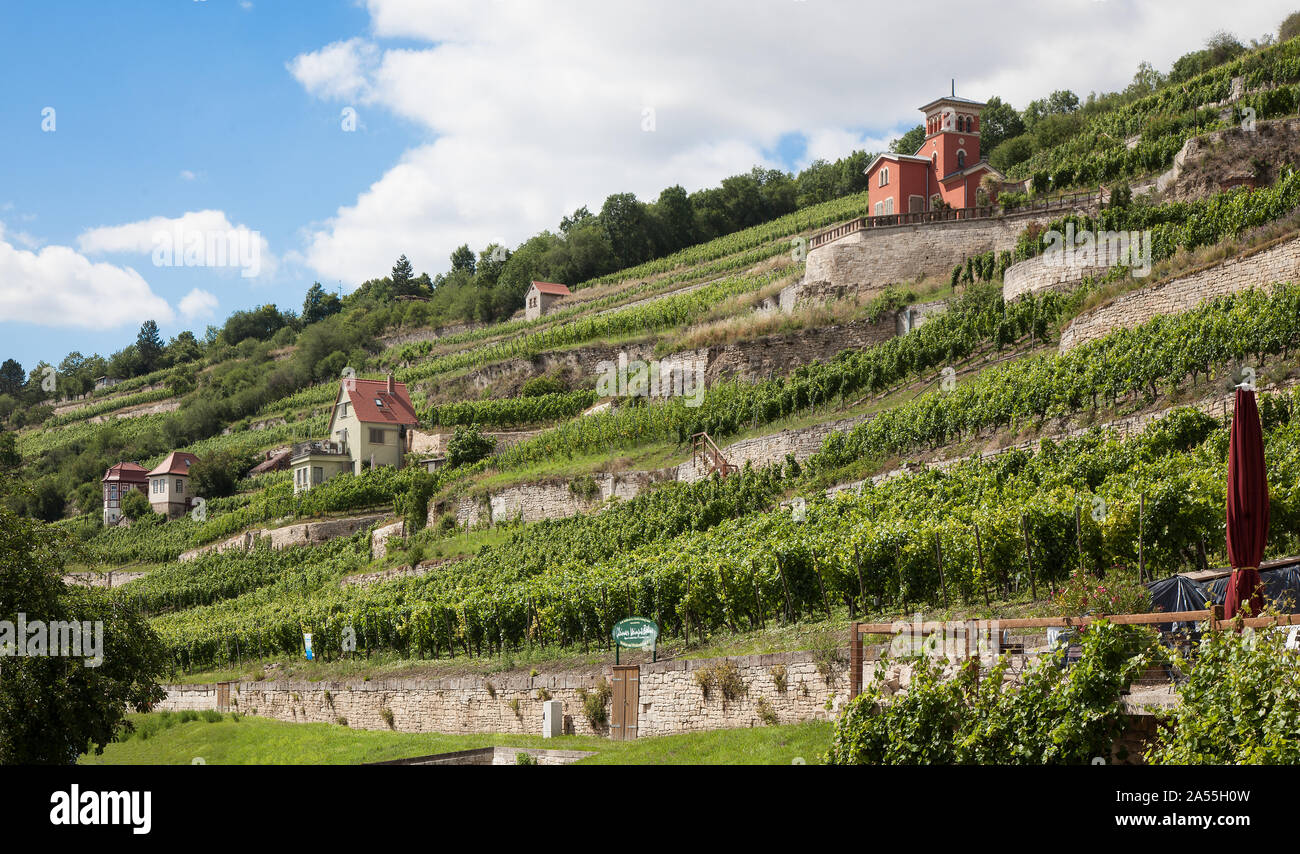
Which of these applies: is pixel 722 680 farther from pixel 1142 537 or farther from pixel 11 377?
pixel 11 377

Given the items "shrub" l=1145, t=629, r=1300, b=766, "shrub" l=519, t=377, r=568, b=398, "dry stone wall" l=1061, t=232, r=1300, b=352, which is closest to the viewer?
"shrub" l=1145, t=629, r=1300, b=766

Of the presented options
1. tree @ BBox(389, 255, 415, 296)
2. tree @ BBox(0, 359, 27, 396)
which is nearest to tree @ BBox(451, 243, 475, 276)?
tree @ BBox(389, 255, 415, 296)

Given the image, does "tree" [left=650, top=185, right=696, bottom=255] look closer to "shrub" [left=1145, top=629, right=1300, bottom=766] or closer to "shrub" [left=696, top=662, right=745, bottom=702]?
"shrub" [left=696, top=662, right=745, bottom=702]

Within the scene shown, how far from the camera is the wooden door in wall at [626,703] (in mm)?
18769

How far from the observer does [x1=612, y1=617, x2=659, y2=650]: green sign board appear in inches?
736

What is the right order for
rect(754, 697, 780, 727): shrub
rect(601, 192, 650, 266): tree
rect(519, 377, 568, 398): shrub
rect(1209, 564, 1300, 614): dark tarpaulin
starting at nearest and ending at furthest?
rect(1209, 564, 1300, 614): dark tarpaulin < rect(754, 697, 780, 727): shrub < rect(519, 377, 568, 398): shrub < rect(601, 192, 650, 266): tree

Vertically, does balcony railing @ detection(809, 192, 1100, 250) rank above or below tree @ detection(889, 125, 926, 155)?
below

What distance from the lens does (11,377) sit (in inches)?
5413

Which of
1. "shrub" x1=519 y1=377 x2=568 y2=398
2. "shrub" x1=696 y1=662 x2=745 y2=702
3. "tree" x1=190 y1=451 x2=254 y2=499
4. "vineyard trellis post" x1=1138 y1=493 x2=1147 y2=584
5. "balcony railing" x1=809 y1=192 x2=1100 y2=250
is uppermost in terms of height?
"balcony railing" x1=809 y1=192 x2=1100 y2=250

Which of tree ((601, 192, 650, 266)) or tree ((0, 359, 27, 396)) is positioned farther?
tree ((0, 359, 27, 396))

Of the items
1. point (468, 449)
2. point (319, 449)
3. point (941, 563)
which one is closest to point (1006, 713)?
point (941, 563)

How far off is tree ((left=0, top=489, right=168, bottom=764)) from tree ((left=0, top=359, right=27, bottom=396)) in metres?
130

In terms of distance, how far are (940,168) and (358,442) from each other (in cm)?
3174

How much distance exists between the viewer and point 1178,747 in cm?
912
